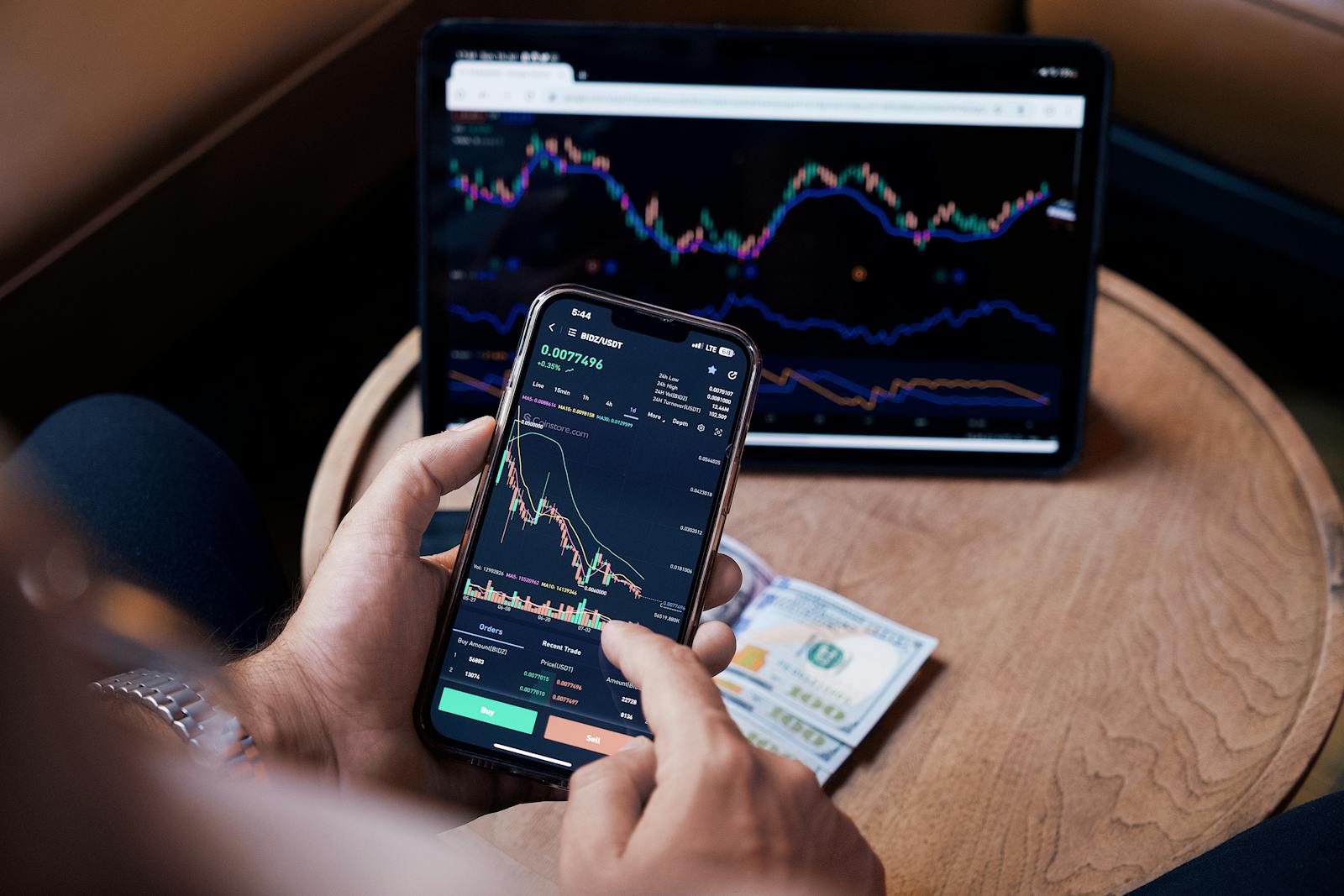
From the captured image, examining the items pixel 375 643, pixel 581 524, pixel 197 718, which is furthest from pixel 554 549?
pixel 197 718

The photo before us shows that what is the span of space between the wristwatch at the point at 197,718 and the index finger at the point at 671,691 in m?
0.22

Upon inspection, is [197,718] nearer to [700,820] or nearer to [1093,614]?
[700,820]

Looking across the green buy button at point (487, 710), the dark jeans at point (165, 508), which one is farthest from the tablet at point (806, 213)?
the green buy button at point (487, 710)

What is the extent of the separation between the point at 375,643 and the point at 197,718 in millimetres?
111

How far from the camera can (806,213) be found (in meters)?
0.89

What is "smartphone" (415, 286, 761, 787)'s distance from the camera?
2.23 feet

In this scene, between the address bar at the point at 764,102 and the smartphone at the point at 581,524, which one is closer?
the smartphone at the point at 581,524

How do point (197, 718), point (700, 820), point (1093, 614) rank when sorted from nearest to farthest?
point (700, 820), point (197, 718), point (1093, 614)

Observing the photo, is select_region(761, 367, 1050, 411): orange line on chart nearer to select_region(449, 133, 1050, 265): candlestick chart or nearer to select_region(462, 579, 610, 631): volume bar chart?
select_region(449, 133, 1050, 265): candlestick chart

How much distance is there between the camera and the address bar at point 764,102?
0.86m

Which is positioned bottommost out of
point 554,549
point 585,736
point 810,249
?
point 585,736

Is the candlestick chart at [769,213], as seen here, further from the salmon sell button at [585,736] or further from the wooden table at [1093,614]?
the salmon sell button at [585,736]

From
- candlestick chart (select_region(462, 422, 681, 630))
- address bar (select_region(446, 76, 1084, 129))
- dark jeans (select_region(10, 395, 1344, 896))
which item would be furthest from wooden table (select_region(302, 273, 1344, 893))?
address bar (select_region(446, 76, 1084, 129))

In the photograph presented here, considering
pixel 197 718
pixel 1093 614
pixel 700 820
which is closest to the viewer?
pixel 700 820
